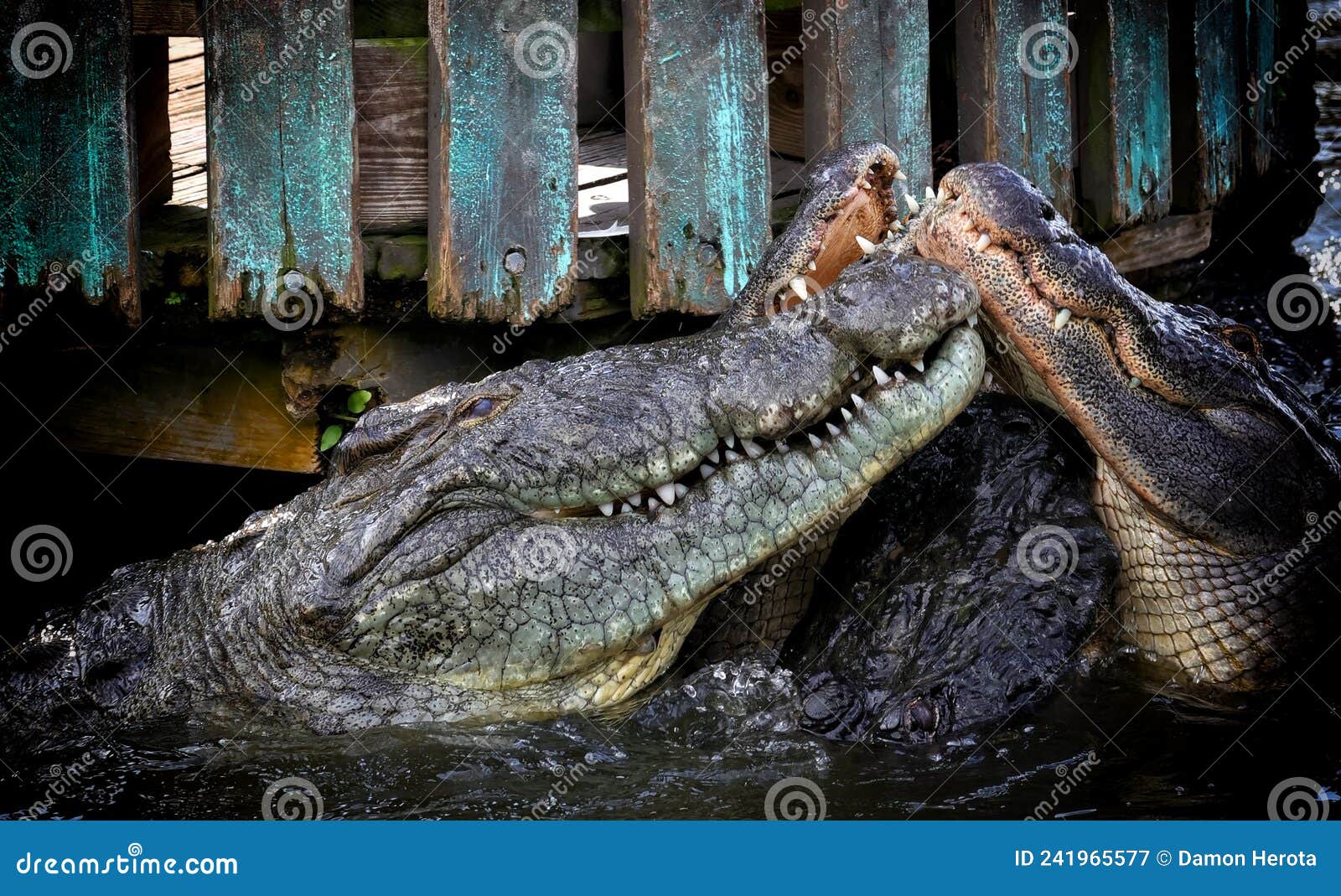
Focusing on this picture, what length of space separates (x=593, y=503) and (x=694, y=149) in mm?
1888

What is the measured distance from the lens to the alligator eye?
3.51 m

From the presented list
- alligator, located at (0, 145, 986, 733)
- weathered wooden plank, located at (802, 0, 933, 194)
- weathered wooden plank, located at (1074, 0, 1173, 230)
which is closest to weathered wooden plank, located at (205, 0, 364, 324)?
alligator, located at (0, 145, 986, 733)

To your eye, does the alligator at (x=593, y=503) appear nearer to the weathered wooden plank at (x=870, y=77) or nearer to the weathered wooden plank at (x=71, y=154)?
the weathered wooden plank at (x=71, y=154)

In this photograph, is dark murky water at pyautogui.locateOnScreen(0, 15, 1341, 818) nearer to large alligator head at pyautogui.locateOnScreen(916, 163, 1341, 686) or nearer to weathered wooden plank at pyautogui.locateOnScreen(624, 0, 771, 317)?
large alligator head at pyautogui.locateOnScreen(916, 163, 1341, 686)

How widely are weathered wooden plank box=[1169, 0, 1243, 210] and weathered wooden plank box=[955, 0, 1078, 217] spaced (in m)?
0.87

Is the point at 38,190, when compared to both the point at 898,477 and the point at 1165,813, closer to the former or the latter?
the point at 898,477

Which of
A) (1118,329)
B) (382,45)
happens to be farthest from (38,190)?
(1118,329)

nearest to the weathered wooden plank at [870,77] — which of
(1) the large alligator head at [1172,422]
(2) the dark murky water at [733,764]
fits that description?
(1) the large alligator head at [1172,422]

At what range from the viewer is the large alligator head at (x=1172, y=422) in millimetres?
3312

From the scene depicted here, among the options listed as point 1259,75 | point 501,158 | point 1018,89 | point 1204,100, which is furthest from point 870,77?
point 1259,75

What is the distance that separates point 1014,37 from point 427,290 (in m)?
2.54

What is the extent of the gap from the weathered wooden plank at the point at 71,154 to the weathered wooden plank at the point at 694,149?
1.69 m

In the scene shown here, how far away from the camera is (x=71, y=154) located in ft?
13.9

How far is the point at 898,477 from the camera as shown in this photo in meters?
3.79
